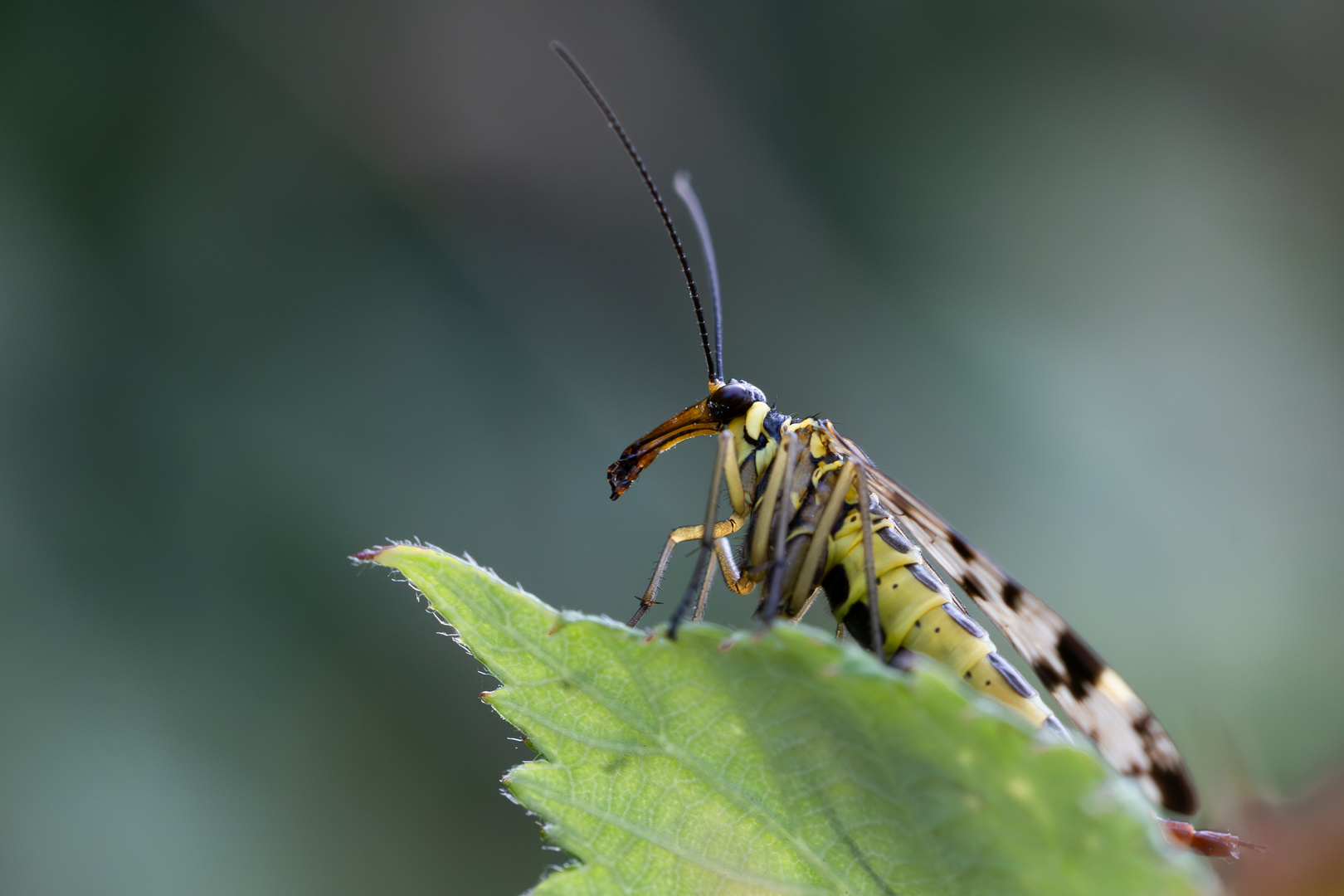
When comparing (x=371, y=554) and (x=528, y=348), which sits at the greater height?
(x=528, y=348)

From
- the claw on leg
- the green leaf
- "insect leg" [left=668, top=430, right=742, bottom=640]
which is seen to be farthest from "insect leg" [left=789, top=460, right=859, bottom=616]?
the green leaf

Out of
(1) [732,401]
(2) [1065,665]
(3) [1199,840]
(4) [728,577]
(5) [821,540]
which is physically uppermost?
(1) [732,401]

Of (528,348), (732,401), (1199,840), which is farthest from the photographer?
(528,348)

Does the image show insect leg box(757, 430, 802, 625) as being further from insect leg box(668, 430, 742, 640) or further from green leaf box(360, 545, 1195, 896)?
green leaf box(360, 545, 1195, 896)

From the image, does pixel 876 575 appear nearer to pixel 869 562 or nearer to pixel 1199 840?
pixel 869 562

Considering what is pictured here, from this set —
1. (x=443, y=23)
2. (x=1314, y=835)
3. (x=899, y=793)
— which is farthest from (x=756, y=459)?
(x=443, y=23)

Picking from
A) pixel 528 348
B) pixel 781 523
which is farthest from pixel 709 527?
pixel 528 348

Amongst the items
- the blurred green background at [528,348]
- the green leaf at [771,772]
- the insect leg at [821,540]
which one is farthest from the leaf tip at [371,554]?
the blurred green background at [528,348]

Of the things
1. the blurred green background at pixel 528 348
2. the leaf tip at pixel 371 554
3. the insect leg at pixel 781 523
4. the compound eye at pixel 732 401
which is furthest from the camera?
the blurred green background at pixel 528 348

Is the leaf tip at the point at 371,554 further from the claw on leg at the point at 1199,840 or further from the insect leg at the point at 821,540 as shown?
the claw on leg at the point at 1199,840
